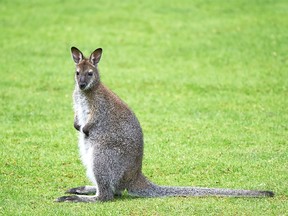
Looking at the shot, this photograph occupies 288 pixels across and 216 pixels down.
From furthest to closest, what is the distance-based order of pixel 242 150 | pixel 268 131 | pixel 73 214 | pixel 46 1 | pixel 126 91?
pixel 46 1, pixel 126 91, pixel 268 131, pixel 242 150, pixel 73 214

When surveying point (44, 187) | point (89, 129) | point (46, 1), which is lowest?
point (44, 187)

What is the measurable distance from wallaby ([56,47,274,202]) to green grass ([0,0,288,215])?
219mm

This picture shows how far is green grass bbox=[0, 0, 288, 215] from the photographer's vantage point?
11719mm

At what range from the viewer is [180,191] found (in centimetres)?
1078

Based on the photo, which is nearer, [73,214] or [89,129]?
[73,214]

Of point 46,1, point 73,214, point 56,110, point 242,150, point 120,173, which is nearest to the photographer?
point 73,214

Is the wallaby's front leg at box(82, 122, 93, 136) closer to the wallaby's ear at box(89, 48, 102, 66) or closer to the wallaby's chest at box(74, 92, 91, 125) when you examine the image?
the wallaby's chest at box(74, 92, 91, 125)

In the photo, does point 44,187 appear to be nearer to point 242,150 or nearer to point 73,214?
point 73,214

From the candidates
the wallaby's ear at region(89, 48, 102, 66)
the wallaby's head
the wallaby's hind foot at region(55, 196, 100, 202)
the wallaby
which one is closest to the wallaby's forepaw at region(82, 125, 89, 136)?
the wallaby

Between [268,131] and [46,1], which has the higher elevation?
[46,1]

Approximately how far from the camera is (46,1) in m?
29.5

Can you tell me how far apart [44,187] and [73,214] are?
1938 millimetres

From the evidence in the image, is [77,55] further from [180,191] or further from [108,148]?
[180,191]

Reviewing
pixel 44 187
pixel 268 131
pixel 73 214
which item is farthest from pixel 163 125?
pixel 73 214
